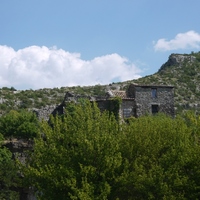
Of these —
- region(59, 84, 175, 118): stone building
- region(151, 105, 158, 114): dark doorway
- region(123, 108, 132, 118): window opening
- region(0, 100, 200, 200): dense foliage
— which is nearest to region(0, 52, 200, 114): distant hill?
region(59, 84, 175, 118): stone building

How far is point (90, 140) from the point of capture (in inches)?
993

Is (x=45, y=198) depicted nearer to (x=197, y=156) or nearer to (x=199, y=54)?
(x=197, y=156)

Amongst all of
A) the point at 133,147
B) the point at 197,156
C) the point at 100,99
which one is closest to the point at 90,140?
the point at 133,147

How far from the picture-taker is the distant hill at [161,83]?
65.2 metres

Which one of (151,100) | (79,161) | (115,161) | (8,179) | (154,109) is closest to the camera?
(115,161)

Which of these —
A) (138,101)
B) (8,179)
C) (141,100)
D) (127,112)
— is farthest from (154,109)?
(8,179)

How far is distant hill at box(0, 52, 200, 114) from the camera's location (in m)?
65.2

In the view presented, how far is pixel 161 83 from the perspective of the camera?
70.9 meters

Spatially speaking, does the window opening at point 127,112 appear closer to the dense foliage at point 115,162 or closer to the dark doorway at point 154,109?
the dark doorway at point 154,109

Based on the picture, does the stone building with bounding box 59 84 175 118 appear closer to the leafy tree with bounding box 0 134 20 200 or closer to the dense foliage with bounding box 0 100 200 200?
the leafy tree with bounding box 0 134 20 200

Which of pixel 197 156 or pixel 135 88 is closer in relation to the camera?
pixel 197 156

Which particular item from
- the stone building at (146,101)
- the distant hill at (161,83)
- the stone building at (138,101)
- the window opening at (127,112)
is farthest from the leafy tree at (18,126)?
the distant hill at (161,83)

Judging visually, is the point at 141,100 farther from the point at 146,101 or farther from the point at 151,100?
the point at 151,100

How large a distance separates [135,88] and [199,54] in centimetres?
4774
